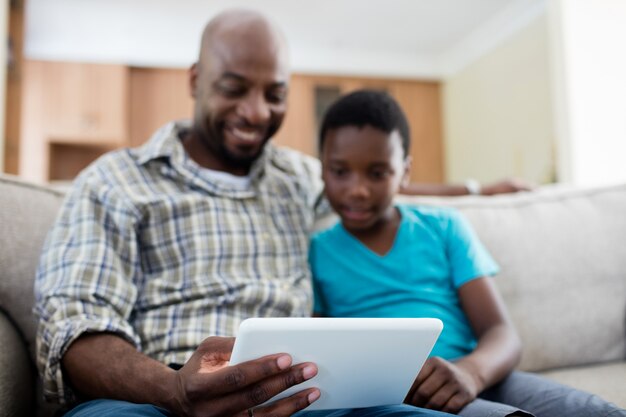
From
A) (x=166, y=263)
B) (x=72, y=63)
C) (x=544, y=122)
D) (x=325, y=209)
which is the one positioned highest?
(x=72, y=63)

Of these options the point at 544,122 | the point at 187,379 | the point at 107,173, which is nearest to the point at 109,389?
the point at 187,379

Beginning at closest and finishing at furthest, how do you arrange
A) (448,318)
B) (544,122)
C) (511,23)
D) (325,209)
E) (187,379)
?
(187,379) → (448,318) → (325,209) → (544,122) → (511,23)

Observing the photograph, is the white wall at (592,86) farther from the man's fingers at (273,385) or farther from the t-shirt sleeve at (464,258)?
the man's fingers at (273,385)

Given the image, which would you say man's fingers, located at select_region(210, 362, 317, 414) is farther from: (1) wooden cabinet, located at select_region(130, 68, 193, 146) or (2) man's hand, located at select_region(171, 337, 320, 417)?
(1) wooden cabinet, located at select_region(130, 68, 193, 146)

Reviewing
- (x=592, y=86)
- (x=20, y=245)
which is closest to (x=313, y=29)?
(x=592, y=86)

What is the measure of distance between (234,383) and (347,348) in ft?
0.44

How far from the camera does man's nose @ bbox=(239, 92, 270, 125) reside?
3.81 ft

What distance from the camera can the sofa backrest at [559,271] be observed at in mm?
1276

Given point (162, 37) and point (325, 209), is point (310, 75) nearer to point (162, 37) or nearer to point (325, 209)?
point (162, 37)

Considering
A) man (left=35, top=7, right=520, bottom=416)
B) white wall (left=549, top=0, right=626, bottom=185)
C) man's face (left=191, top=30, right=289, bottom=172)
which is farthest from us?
white wall (left=549, top=0, right=626, bottom=185)

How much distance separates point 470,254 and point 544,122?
11.5 feet

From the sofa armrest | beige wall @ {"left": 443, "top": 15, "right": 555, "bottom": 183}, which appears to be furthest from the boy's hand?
beige wall @ {"left": 443, "top": 15, "right": 555, "bottom": 183}

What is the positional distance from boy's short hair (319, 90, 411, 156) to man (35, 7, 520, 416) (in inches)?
5.8

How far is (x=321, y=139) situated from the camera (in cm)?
118
